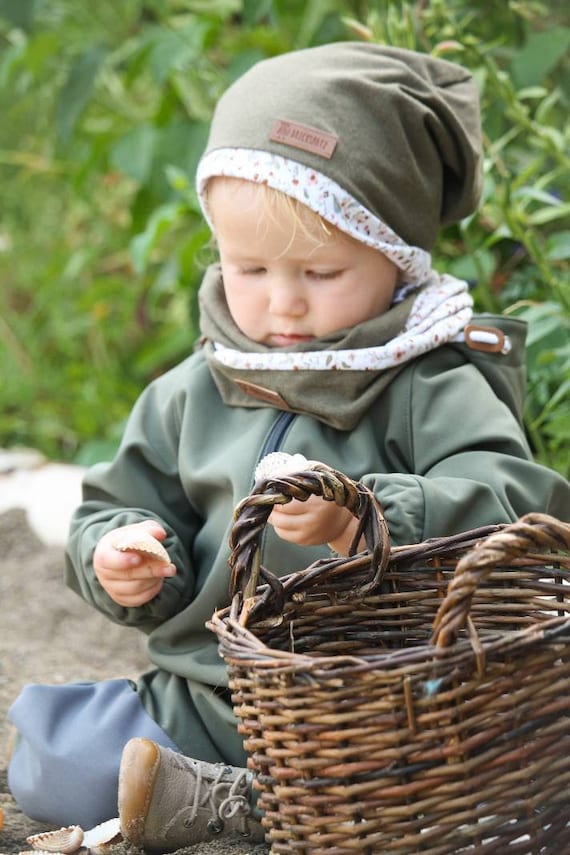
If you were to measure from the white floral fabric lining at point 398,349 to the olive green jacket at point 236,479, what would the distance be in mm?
40

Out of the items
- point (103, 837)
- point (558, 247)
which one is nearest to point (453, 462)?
point (103, 837)

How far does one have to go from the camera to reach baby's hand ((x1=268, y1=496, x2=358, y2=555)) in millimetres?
1610

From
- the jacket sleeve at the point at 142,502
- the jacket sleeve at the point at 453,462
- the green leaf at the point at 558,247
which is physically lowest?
the jacket sleeve at the point at 142,502

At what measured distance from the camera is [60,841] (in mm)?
1707

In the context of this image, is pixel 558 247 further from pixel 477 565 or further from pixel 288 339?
pixel 477 565

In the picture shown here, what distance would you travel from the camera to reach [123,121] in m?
3.71

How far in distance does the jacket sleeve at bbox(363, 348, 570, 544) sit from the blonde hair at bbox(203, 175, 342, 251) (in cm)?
25

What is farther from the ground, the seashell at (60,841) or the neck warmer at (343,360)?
the neck warmer at (343,360)

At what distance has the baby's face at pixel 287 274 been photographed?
1840 millimetres

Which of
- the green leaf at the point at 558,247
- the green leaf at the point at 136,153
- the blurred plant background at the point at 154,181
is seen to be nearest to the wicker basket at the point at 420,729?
the blurred plant background at the point at 154,181

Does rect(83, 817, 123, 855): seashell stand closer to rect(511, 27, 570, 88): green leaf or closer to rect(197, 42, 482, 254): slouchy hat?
rect(197, 42, 482, 254): slouchy hat

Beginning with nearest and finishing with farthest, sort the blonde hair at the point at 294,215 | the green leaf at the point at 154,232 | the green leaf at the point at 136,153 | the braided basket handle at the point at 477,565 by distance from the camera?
the braided basket handle at the point at 477,565 → the blonde hair at the point at 294,215 → the green leaf at the point at 154,232 → the green leaf at the point at 136,153

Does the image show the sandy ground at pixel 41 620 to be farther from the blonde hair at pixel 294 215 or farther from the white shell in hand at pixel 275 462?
the blonde hair at pixel 294 215

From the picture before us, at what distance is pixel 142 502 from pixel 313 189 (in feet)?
1.90
